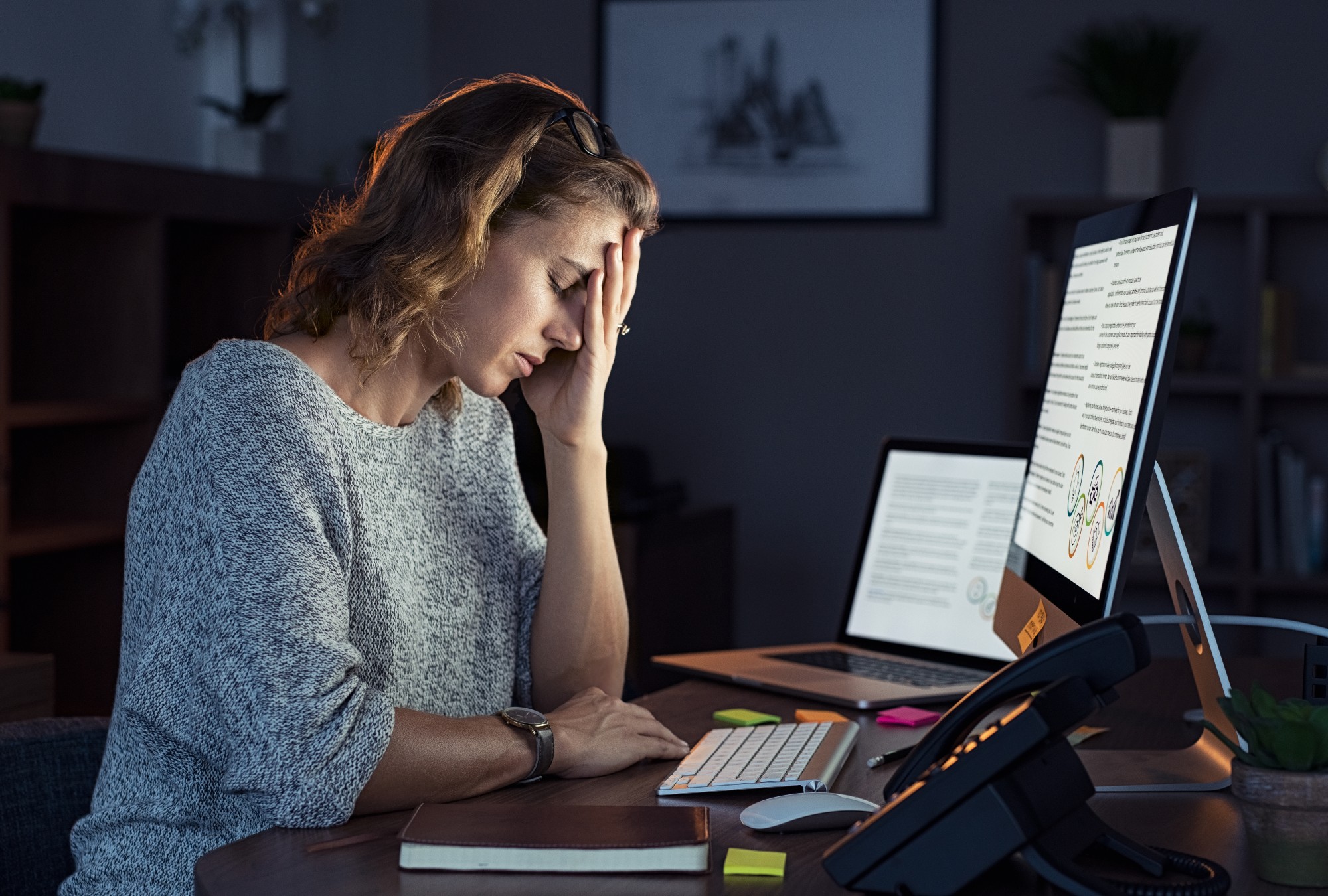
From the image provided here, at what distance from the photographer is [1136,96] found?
12.1ft

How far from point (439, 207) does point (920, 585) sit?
0.81 m

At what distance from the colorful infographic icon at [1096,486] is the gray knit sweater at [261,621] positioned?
59 centimetres

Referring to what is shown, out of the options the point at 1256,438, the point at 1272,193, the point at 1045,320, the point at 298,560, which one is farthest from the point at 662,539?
the point at 298,560

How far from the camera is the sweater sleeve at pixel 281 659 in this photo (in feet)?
3.34

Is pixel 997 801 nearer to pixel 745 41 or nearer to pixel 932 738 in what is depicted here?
pixel 932 738

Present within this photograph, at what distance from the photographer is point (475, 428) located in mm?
1559

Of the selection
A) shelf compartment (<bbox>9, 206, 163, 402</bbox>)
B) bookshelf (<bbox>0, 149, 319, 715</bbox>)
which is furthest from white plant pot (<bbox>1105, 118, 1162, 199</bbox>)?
shelf compartment (<bbox>9, 206, 163, 402</bbox>)

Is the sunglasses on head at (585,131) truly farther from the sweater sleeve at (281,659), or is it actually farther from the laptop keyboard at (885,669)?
the laptop keyboard at (885,669)

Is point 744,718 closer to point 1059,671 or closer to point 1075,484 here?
point 1075,484

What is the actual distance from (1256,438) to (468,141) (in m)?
2.92

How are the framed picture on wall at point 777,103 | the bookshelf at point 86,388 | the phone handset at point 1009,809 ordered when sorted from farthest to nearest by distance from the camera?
the framed picture on wall at point 777,103
the bookshelf at point 86,388
the phone handset at point 1009,809

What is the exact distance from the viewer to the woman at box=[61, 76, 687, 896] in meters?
1.06

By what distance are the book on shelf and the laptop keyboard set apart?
7.56ft

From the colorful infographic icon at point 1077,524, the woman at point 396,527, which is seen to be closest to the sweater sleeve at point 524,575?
the woman at point 396,527
